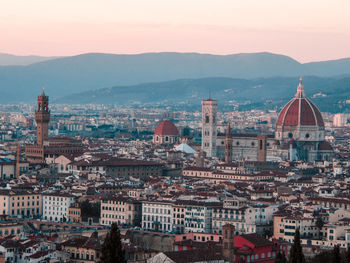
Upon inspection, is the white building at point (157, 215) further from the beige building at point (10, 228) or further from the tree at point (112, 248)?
the tree at point (112, 248)

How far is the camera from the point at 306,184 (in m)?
84.9

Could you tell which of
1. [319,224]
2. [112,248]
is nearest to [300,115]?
[319,224]

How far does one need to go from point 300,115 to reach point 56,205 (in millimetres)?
63008

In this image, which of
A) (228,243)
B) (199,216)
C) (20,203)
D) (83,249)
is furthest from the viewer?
(20,203)

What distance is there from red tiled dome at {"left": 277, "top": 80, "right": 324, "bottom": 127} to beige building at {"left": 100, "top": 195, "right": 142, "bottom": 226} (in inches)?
2518

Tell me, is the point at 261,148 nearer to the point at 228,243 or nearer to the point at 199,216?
the point at 199,216

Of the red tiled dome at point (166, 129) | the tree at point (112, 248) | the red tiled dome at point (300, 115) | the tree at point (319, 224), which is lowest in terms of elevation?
the tree at point (319, 224)

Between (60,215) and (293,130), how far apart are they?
63.1 metres

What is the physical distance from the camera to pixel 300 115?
422ft

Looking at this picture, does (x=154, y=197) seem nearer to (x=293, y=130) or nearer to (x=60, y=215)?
(x=60, y=215)

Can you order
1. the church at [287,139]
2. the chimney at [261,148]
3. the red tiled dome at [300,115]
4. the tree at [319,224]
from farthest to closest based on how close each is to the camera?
the red tiled dome at [300,115] < the church at [287,139] < the chimney at [261,148] < the tree at [319,224]

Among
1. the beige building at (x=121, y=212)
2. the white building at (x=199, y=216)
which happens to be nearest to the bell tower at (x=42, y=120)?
the beige building at (x=121, y=212)

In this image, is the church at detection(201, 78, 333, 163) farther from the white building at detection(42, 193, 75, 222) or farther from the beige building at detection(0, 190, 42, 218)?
the white building at detection(42, 193, 75, 222)

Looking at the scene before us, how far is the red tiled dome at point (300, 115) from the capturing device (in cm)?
12812
